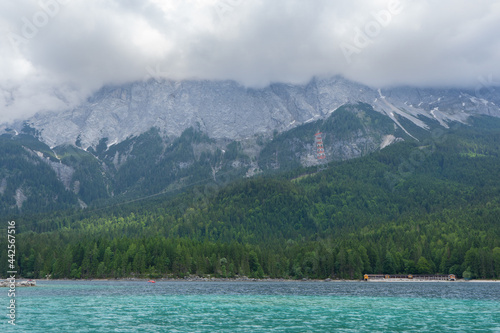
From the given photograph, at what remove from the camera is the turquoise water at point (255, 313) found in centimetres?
7194

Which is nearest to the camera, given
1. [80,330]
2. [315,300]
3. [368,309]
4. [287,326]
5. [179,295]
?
[80,330]

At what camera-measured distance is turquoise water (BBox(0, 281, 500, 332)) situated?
71938mm

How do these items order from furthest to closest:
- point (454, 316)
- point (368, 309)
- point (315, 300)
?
point (315, 300)
point (368, 309)
point (454, 316)

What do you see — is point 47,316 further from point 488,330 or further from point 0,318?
point 488,330

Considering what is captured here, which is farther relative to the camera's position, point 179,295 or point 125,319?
point 179,295

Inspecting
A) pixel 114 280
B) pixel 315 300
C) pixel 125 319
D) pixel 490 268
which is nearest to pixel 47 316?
pixel 125 319

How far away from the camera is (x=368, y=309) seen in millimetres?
97875

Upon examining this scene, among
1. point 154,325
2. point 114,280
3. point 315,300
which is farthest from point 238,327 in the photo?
point 114,280

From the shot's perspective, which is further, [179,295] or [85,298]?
[179,295]

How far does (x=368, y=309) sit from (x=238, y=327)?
121 ft

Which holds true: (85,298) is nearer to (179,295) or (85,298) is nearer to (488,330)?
(179,295)

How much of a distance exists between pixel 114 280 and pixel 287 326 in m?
143

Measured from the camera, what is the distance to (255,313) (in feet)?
293

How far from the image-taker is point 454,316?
86.9 m
